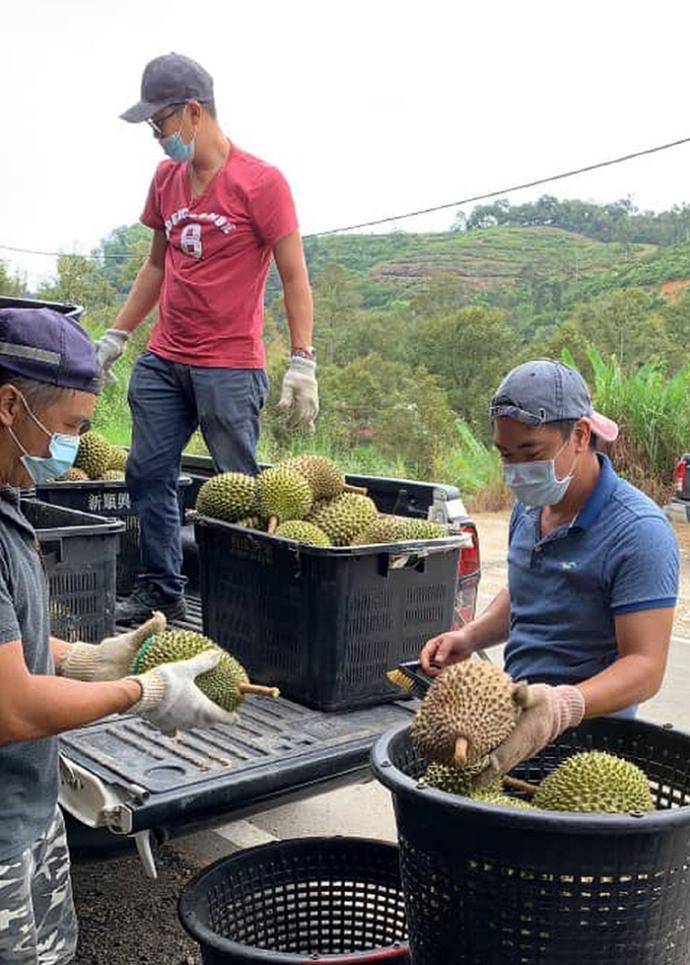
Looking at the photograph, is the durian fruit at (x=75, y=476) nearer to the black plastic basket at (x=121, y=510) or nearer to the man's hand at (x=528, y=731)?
the black plastic basket at (x=121, y=510)

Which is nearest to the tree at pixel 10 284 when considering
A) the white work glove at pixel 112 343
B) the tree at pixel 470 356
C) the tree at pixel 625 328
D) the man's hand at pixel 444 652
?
the tree at pixel 470 356

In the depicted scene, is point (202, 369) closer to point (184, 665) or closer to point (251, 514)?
point (251, 514)

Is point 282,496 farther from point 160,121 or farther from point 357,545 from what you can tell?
point 160,121

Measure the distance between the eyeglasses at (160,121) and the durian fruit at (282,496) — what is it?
1.63 meters

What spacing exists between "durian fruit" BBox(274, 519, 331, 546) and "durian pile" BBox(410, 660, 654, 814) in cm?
145

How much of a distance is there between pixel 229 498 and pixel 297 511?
0.84 feet

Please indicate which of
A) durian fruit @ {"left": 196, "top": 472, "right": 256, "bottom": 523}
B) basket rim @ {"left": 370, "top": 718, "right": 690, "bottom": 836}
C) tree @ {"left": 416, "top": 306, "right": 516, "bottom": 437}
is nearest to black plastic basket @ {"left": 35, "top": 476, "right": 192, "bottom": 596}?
durian fruit @ {"left": 196, "top": 472, "right": 256, "bottom": 523}

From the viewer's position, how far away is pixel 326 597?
361 cm

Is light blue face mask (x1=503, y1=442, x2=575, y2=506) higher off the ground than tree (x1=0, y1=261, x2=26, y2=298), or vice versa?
tree (x1=0, y1=261, x2=26, y2=298)

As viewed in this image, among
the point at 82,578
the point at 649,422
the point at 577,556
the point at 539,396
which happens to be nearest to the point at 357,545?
the point at 82,578

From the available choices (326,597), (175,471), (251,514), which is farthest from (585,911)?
(175,471)

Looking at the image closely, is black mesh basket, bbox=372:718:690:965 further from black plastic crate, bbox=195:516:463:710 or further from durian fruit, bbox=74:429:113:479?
durian fruit, bbox=74:429:113:479

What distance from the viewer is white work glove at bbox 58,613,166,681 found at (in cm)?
279

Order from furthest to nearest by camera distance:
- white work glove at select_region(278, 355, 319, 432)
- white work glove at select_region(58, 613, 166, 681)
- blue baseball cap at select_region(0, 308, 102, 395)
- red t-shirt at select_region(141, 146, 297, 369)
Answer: white work glove at select_region(278, 355, 319, 432) → red t-shirt at select_region(141, 146, 297, 369) → white work glove at select_region(58, 613, 166, 681) → blue baseball cap at select_region(0, 308, 102, 395)
